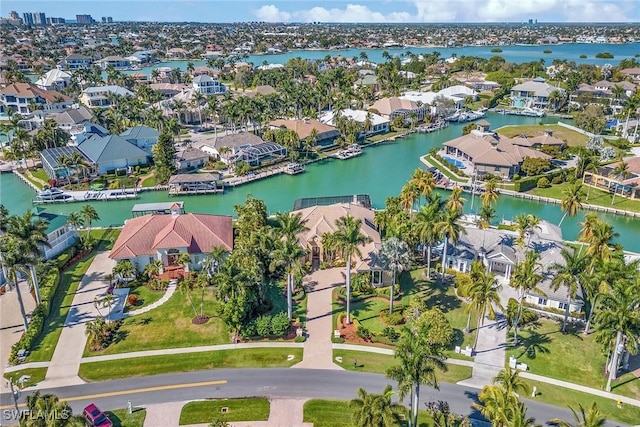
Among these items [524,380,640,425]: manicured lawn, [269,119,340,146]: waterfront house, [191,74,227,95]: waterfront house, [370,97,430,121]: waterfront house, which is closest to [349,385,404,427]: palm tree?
[524,380,640,425]: manicured lawn

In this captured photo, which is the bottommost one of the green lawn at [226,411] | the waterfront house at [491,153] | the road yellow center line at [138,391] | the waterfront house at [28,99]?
the green lawn at [226,411]

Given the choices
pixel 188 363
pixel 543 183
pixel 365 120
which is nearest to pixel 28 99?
pixel 365 120

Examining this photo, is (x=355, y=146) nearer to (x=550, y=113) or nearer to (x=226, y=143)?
(x=226, y=143)

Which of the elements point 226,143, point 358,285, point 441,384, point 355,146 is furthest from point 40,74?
point 441,384

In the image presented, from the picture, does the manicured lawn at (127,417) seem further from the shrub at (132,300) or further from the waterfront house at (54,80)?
the waterfront house at (54,80)

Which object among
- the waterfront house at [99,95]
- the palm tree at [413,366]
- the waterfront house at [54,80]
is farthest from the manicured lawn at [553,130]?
the waterfront house at [54,80]

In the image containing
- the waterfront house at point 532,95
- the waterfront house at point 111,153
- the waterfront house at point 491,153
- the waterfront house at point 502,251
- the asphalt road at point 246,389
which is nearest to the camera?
the asphalt road at point 246,389

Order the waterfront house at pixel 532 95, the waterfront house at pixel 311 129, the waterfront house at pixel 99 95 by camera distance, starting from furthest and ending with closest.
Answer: the waterfront house at pixel 532 95, the waterfront house at pixel 99 95, the waterfront house at pixel 311 129
